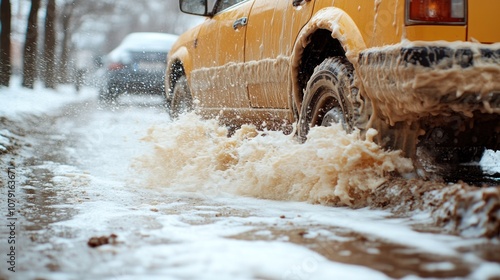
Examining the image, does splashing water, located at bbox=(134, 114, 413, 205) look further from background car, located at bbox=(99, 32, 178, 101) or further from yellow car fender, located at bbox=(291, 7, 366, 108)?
background car, located at bbox=(99, 32, 178, 101)

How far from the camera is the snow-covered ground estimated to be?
2475 millimetres

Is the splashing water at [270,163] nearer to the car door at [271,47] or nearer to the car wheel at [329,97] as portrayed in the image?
the car wheel at [329,97]

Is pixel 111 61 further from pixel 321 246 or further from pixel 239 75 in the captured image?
pixel 321 246

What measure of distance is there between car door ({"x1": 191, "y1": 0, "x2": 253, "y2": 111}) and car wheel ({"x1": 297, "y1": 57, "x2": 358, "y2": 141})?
129 cm

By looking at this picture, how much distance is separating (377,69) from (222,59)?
2777 millimetres

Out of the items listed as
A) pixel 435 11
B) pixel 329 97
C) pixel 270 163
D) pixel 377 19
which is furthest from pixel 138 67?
pixel 435 11

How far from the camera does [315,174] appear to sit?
4043 millimetres

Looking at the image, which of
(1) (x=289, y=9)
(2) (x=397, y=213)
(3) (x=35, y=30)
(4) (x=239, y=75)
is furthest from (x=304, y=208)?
(3) (x=35, y=30)

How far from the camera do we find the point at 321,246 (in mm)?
2787

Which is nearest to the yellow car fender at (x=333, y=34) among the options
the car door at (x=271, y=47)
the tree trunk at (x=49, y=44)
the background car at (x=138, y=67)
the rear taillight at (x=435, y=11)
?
the car door at (x=271, y=47)

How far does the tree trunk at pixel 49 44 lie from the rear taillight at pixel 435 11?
774 inches

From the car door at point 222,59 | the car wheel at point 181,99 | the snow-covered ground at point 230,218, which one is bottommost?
the snow-covered ground at point 230,218

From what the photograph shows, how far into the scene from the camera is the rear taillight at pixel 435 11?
339 centimetres

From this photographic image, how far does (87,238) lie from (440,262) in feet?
5.10
